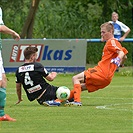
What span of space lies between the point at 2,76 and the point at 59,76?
41.0ft

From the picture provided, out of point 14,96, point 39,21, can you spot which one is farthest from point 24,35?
point 14,96

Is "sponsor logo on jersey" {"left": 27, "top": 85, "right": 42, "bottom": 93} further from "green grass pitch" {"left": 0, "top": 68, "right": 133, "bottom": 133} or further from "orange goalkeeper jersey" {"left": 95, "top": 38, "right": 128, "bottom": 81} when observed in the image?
"orange goalkeeper jersey" {"left": 95, "top": 38, "right": 128, "bottom": 81}

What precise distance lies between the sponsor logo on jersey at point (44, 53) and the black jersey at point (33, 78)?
32.4ft

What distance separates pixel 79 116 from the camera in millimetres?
11898

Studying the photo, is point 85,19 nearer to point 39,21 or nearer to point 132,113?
point 39,21

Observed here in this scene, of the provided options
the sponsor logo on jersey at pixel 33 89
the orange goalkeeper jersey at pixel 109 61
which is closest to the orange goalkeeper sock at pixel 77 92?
the orange goalkeeper jersey at pixel 109 61

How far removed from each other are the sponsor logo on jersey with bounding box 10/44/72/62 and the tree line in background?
23.0 ft

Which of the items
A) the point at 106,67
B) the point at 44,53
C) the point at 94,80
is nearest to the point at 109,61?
the point at 106,67

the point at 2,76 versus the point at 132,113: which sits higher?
the point at 2,76

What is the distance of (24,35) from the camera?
2955 centimetres

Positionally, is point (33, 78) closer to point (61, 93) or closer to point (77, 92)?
point (61, 93)

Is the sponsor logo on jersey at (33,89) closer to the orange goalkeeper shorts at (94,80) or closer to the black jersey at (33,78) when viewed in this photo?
the black jersey at (33,78)

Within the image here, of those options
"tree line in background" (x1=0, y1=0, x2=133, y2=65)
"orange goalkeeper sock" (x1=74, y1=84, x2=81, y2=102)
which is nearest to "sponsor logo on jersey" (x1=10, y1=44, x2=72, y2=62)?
"tree line in background" (x1=0, y1=0, x2=133, y2=65)

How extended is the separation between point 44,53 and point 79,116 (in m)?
12.3
